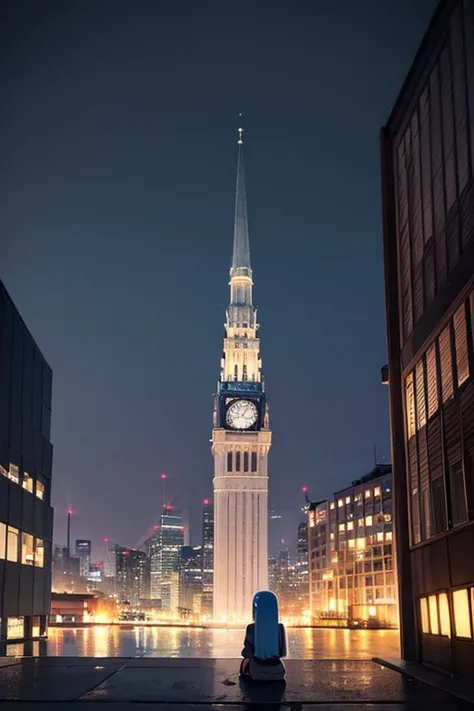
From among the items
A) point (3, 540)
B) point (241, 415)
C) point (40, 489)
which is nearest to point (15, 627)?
point (3, 540)

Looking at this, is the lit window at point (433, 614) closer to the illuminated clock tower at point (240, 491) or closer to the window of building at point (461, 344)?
the window of building at point (461, 344)

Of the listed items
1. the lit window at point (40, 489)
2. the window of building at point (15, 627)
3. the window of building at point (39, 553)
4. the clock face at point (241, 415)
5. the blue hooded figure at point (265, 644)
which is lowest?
the window of building at point (15, 627)

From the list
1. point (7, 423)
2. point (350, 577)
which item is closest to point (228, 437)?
point (350, 577)

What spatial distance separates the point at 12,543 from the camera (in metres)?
46.2

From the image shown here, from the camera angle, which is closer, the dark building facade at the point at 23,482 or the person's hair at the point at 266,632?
the person's hair at the point at 266,632

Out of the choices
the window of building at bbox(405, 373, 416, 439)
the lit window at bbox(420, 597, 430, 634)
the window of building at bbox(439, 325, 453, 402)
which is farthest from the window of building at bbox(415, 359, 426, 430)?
the lit window at bbox(420, 597, 430, 634)

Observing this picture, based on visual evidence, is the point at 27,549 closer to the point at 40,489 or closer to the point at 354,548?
the point at 40,489

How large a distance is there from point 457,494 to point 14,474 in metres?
29.5

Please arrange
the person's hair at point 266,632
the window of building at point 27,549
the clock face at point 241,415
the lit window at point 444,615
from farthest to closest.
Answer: the clock face at point 241,415, the window of building at point 27,549, the lit window at point 444,615, the person's hair at point 266,632

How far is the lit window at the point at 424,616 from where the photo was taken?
89.7 ft

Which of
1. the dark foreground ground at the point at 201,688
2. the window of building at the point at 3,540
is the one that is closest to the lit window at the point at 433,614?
the dark foreground ground at the point at 201,688

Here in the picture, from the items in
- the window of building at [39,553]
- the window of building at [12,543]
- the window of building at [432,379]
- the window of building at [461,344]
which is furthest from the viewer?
the window of building at [39,553]

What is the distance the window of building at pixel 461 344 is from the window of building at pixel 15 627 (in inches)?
1277

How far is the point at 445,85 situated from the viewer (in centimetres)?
2656
